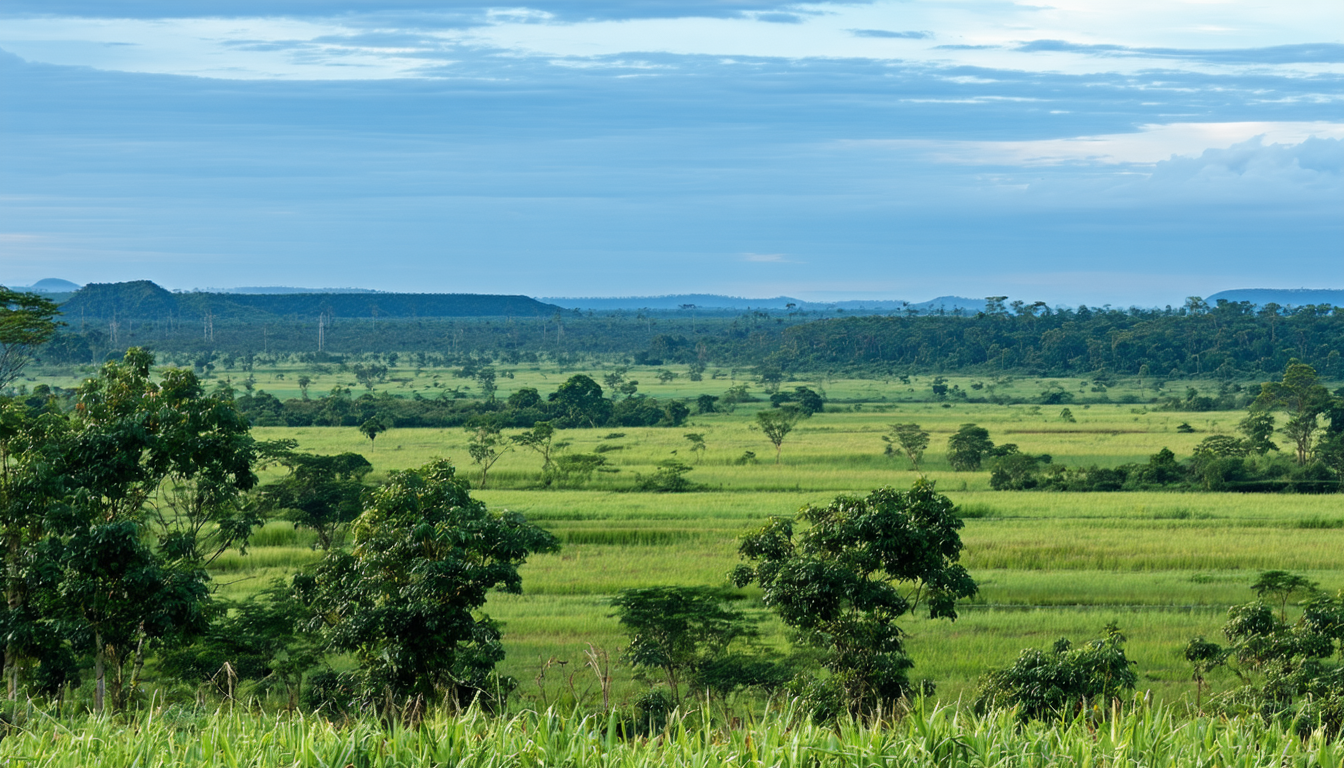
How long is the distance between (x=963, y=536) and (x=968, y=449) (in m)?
17.8

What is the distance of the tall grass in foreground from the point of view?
562 centimetres

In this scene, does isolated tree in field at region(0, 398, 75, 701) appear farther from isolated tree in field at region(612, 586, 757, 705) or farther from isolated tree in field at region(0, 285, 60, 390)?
isolated tree in field at region(0, 285, 60, 390)

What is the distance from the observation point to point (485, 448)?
158 feet

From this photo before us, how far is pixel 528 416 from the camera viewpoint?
70188 mm

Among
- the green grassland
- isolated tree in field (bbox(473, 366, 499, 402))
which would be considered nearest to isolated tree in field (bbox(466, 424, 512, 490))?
the green grassland

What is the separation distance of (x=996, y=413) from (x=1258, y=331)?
6447 cm

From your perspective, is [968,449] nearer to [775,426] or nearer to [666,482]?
[775,426]

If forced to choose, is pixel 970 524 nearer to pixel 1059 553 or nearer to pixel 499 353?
pixel 1059 553

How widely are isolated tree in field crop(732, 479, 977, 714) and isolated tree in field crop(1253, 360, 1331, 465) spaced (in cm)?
4145

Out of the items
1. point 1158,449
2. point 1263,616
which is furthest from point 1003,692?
point 1158,449

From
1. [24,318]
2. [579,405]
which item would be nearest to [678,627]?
[24,318]

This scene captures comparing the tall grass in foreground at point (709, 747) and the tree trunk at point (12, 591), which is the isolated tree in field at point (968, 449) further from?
the tall grass in foreground at point (709, 747)

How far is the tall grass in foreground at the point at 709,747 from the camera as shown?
5621mm

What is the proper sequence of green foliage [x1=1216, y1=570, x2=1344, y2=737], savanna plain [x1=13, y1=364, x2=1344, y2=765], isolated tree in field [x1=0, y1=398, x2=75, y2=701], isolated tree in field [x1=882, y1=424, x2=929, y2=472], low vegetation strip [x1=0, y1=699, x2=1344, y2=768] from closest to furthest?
1. low vegetation strip [x1=0, y1=699, x2=1344, y2=768]
2. savanna plain [x1=13, y1=364, x2=1344, y2=765]
3. green foliage [x1=1216, y1=570, x2=1344, y2=737]
4. isolated tree in field [x1=0, y1=398, x2=75, y2=701]
5. isolated tree in field [x1=882, y1=424, x2=929, y2=472]
